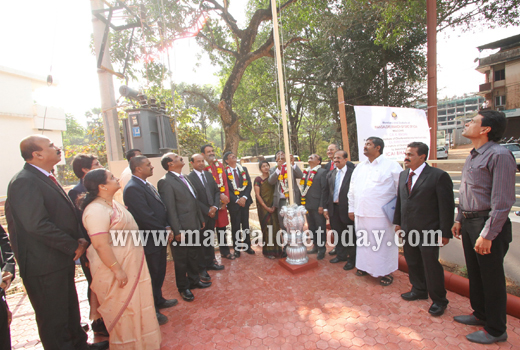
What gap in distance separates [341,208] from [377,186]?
0.86 meters

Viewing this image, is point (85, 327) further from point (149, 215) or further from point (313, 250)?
point (313, 250)

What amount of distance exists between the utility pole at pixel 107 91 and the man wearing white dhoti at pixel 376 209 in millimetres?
4306

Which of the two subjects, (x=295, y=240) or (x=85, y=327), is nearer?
(x=85, y=327)

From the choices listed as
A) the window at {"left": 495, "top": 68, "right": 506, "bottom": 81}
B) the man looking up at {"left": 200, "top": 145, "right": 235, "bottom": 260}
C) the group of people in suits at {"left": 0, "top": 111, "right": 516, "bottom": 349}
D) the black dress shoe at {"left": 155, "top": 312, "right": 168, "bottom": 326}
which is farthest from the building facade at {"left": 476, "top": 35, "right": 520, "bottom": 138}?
the black dress shoe at {"left": 155, "top": 312, "right": 168, "bottom": 326}

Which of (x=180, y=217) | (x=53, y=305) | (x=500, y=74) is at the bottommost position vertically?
(x=53, y=305)

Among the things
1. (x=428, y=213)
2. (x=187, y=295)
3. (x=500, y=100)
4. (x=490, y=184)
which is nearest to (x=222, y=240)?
(x=187, y=295)

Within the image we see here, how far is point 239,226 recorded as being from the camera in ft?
16.1

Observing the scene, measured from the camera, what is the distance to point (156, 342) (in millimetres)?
2398

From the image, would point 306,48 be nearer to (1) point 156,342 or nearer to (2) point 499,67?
(1) point 156,342

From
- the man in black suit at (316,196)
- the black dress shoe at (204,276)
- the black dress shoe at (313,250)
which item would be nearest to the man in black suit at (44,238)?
the black dress shoe at (204,276)

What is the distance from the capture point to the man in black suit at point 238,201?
186 inches

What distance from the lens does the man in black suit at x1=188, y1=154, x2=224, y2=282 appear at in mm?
3901

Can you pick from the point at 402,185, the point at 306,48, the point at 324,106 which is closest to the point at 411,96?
the point at 324,106

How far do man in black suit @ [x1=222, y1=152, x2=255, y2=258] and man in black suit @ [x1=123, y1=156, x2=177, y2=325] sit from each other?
1.68 m
